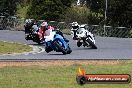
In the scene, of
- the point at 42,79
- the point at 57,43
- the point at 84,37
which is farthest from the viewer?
the point at 84,37

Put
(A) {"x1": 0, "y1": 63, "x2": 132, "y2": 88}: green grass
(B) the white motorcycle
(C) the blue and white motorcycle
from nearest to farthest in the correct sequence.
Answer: (A) {"x1": 0, "y1": 63, "x2": 132, "y2": 88}: green grass → (C) the blue and white motorcycle → (B) the white motorcycle

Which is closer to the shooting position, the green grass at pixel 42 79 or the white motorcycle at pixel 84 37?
the green grass at pixel 42 79

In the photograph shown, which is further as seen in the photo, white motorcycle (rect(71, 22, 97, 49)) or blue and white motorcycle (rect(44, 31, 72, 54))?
white motorcycle (rect(71, 22, 97, 49))

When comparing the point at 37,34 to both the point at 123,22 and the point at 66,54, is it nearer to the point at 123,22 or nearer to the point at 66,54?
the point at 66,54

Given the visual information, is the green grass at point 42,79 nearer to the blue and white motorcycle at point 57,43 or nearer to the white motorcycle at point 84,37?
the blue and white motorcycle at point 57,43

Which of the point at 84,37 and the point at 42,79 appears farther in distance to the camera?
the point at 84,37

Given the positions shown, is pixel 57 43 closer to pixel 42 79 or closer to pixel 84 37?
pixel 84 37

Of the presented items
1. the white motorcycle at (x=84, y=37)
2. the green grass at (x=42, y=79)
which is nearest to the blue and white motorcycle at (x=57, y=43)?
the white motorcycle at (x=84, y=37)

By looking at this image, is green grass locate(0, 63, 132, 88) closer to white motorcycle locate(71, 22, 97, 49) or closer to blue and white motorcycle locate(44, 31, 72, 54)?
blue and white motorcycle locate(44, 31, 72, 54)

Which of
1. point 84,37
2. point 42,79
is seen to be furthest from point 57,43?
point 42,79

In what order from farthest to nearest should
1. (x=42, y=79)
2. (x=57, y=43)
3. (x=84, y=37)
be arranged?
1. (x=84, y=37)
2. (x=57, y=43)
3. (x=42, y=79)

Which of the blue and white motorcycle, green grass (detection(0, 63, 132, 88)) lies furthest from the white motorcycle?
green grass (detection(0, 63, 132, 88))

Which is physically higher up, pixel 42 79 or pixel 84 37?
pixel 42 79

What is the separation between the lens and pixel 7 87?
394 inches
